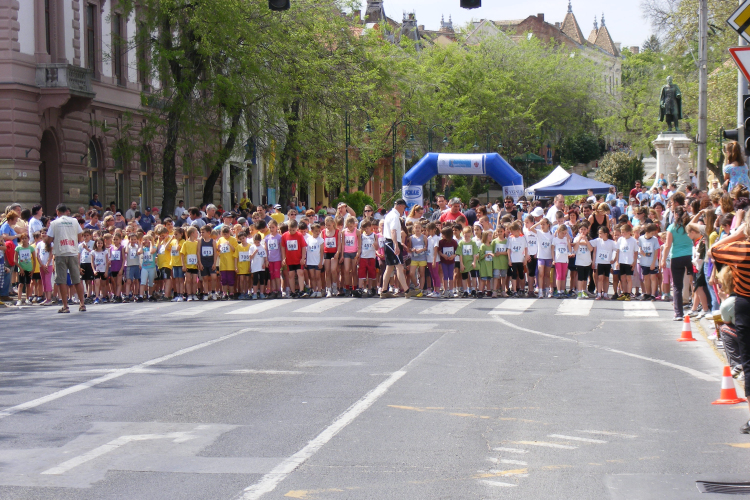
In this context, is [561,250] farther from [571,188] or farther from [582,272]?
[571,188]

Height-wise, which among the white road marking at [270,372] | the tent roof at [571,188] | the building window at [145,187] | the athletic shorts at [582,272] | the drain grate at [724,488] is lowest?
the drain grate at [724,488]

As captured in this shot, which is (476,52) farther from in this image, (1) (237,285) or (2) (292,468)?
(2) (292,468)

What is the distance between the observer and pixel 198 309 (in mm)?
18578

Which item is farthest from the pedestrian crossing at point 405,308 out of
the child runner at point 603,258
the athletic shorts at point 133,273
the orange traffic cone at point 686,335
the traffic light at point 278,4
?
the traffic light at point 278,4

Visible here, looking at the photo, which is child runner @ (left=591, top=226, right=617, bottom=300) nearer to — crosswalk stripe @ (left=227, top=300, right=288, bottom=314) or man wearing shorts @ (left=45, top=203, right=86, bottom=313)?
crosswalk stripe @ (left=227, top=300, right=288, bottom=314)

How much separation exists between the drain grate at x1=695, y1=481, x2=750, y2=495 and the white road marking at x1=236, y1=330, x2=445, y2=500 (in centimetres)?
270

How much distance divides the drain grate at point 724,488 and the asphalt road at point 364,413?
9 cm

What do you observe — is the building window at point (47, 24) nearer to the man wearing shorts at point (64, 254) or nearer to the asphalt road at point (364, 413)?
the man wearing shorts at point (64, 254)

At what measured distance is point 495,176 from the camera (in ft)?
106

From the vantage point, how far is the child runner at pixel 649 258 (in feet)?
62.1

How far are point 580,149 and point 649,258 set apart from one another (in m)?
76.5

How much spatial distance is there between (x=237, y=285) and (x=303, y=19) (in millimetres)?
14624

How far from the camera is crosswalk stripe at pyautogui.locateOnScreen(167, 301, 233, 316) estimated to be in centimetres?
1783

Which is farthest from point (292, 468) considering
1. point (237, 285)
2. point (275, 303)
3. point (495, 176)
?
point (495, 176)
